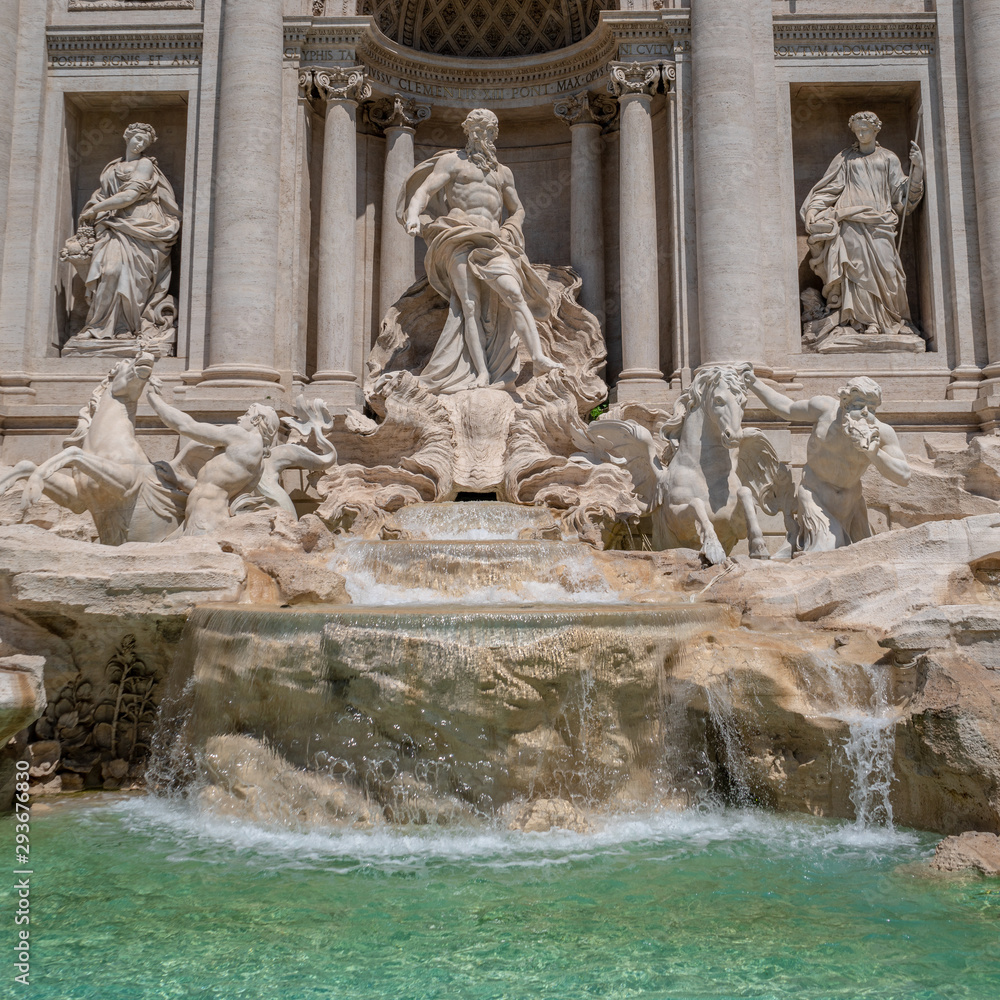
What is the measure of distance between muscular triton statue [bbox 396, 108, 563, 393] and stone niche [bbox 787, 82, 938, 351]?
3.58 m

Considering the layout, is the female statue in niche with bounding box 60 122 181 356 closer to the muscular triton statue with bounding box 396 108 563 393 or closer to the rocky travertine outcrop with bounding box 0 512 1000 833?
the muscular triton statue with bounding box 396 108 563 393

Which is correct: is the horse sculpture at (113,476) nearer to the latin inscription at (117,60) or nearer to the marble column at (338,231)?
the marble column at (338,231)

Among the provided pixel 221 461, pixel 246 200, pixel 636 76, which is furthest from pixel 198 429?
pixel 636 76

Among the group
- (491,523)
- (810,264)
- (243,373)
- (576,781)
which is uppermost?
(810,264)

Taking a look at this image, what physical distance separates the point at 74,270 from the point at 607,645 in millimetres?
10073

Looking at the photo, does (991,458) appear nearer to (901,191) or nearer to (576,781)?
(901,191)

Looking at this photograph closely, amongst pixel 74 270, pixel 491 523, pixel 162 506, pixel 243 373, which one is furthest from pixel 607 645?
pixel 74 270

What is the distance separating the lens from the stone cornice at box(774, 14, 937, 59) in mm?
12469

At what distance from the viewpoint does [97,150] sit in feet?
43.6

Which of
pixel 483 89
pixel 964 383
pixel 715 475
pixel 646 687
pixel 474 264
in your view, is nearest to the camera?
pixel 646 687

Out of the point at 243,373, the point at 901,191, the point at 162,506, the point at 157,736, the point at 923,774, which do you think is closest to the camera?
the point at 923,774

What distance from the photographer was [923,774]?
218 inches

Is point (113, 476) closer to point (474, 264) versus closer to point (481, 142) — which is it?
point (474, 264)

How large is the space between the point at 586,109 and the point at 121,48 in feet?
20.2
